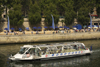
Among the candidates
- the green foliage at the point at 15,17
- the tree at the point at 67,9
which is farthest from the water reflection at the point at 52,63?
the tree at the point at 67,9

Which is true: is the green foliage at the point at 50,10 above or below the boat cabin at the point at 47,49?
above

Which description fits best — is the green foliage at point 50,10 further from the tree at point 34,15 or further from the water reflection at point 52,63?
the water reflection at point 52,63

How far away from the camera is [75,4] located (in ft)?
325

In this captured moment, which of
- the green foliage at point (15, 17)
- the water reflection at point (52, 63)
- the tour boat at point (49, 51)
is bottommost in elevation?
the water reflection at point (52, 63)

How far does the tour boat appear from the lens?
3997 centimetres

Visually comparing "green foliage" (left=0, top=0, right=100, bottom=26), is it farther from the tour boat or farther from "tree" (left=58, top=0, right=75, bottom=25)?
the tour boat

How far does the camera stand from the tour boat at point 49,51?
131 feet

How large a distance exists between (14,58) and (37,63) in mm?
4398

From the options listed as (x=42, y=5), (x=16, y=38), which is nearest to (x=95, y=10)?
(x=42, y=5)

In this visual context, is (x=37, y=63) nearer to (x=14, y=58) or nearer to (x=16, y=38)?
(x=14, y=58)

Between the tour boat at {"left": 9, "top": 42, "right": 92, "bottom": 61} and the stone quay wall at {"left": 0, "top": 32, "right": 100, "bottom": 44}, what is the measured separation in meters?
22.1

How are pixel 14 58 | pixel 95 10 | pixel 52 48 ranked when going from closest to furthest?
pixel 14 58, pixel 52 48, pixel 95 10

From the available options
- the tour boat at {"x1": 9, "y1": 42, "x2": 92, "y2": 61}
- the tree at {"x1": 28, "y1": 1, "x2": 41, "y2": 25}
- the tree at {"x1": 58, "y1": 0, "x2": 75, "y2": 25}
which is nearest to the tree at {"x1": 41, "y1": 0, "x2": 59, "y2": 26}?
the tree at {"x1": 28, "y1": 1, "x2": 41, "y2": 25}

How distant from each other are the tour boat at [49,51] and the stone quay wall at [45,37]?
2213 cm
